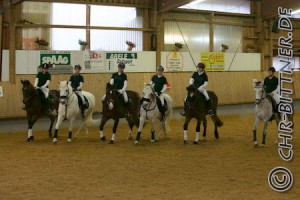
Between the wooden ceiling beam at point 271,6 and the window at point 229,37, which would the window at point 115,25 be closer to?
the window at point 229,37

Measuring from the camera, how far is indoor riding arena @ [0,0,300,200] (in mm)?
7566

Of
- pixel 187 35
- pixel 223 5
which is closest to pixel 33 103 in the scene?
pixel 187 35

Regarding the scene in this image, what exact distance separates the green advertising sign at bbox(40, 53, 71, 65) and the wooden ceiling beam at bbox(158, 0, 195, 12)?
4.55m

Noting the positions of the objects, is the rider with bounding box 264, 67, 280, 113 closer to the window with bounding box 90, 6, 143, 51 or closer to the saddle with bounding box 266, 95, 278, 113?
the saddle with bounding box 266, 95, 278, 113

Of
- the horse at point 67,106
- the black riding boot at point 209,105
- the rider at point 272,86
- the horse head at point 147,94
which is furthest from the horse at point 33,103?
the rider at point 272,86

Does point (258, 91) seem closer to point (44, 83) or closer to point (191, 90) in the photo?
point (191, 90)

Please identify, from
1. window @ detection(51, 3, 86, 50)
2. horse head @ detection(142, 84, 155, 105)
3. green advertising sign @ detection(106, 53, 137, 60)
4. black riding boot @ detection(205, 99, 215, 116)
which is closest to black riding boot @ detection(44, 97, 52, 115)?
horse head @ detection(142, 84, 155, 105)

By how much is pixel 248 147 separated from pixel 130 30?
8637 mm

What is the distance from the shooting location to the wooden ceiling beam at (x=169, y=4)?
1852 cm

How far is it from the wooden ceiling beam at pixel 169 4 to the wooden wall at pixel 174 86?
264 cm

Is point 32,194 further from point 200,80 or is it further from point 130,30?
point 130,30

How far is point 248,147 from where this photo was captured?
11.8 meters

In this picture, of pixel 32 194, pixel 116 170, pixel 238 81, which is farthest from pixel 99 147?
pixel 238 81

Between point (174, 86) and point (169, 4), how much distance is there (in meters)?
3.30
